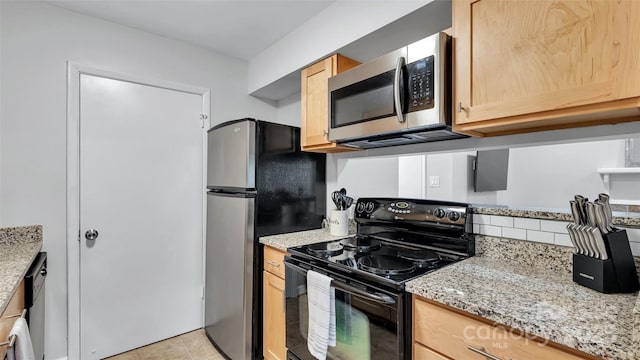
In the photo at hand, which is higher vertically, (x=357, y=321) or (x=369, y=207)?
(x=369, y=207)

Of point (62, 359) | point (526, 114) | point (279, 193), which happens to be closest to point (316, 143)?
point (279, 193)

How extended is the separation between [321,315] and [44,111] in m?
2.18

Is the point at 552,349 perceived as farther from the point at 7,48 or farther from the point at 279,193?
the point at 7,48

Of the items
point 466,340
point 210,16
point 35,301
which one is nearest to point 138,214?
point 35,301

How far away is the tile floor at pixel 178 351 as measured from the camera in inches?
85.8

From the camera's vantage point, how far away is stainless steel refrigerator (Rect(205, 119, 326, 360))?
1.95 metres

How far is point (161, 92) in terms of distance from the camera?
Result: 240 cm

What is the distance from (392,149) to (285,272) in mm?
1034

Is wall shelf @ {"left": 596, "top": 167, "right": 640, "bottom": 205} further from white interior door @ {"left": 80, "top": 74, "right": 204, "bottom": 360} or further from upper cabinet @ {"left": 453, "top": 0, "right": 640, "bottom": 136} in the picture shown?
white interior door @ {"left": 80, "top": 74, "right": 204, "bottom": 360}

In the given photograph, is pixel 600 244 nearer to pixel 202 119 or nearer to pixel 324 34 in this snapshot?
pixel 324 34

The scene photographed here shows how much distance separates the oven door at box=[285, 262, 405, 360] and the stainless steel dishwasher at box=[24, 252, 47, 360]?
3.93ft

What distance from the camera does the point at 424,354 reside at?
43.1 inches

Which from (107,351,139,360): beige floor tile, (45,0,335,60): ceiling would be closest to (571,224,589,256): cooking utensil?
(45,0,335,60): ceiling

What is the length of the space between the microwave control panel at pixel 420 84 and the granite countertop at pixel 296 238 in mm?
975
